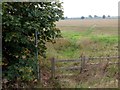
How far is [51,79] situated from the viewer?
34.5ft

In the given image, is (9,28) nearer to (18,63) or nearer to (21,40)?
(21,40)

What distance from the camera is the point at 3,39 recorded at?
8617mm

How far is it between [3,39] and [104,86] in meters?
3.24

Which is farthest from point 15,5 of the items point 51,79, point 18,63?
point 51,79

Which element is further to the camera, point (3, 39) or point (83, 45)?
point (83, 45)

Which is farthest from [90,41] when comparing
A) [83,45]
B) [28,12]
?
[28,12]

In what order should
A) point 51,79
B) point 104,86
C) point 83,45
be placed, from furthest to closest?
1. point 83,45
2. point 51,79
3. point 104,86

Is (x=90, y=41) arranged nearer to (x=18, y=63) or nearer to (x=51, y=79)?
(x=51, y=79)

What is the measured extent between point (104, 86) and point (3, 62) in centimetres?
303

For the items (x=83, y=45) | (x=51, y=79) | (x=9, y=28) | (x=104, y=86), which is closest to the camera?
(x=9, y=28)

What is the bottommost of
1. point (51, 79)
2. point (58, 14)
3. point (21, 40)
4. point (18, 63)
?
point (51, 79)

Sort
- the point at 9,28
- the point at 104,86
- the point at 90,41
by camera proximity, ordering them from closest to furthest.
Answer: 1. the point at 9,28
2. the point at 104,86
3. the point at 90,41

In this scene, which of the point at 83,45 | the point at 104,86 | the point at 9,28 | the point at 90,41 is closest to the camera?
the point at 9,28

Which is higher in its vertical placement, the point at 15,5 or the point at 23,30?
the point at 15,5
